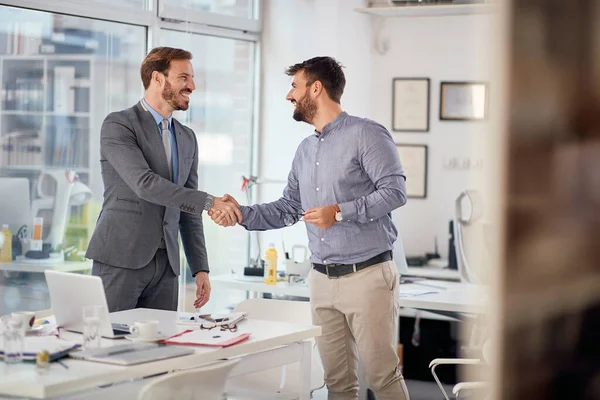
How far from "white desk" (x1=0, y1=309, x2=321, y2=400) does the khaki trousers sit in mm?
297

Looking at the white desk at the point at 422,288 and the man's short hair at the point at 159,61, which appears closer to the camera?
the man's short hair at the point at 159,61

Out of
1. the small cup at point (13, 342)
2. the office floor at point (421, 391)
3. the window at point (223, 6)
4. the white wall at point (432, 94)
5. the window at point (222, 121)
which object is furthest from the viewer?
the white wall at point (432, 94)

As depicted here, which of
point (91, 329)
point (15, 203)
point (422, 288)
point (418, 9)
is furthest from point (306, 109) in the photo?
point (418, 9)

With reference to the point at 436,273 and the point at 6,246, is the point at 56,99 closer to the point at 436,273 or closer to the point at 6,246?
the point at 6,246

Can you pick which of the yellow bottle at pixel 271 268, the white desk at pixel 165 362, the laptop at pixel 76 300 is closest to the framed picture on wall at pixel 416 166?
the yellow bottle at pixel 271 268

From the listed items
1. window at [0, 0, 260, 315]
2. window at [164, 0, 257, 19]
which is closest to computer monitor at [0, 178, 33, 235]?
window at [0, 0, 260, 315]

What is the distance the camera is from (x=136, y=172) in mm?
3270

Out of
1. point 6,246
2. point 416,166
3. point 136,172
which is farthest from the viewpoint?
point 416,166

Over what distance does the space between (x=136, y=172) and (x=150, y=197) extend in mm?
111

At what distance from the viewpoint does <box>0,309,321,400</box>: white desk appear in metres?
2.06

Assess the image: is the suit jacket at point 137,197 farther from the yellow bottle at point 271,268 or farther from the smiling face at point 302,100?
the yellow bottle at point 271,268

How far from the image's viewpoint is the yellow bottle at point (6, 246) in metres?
4.16

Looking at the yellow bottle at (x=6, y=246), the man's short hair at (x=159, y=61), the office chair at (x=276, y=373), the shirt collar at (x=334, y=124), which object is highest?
the man's short hair at (x=159, y=61)

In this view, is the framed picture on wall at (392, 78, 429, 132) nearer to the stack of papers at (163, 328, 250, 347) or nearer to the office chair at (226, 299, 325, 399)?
the office chair at (226, 299, 325, 399)
